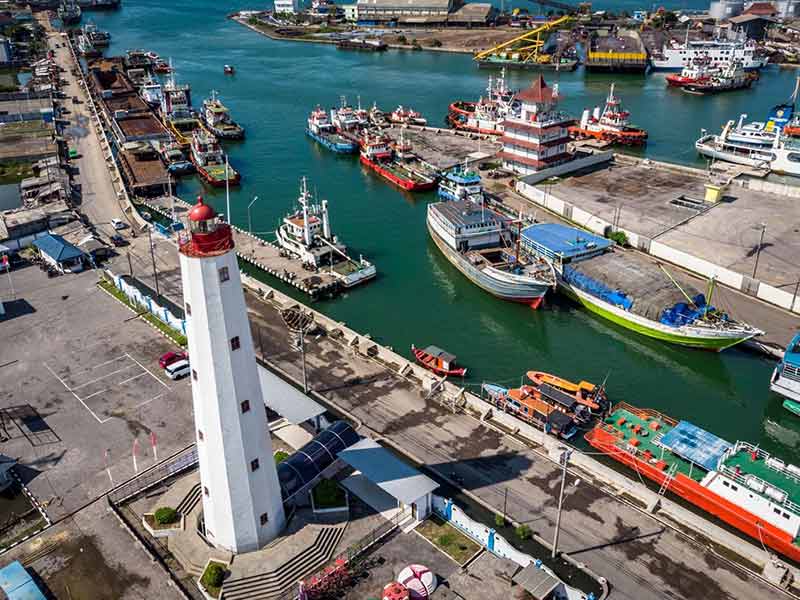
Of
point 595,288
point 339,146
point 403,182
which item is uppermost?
point 339,146

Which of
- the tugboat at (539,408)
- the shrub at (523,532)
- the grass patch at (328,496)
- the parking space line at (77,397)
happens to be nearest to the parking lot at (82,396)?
the parking space line at (77,397)

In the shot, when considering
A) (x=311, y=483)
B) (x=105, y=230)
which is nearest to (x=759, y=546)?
(x=311, y=483)

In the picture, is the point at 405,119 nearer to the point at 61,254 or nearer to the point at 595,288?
the point at 595,288

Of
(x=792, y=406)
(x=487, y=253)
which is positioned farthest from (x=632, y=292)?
(x=487, y=253)

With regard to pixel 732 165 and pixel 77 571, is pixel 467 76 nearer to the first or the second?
pixel 732 165

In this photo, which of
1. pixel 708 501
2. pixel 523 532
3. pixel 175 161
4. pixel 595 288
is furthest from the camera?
pixel 175 161

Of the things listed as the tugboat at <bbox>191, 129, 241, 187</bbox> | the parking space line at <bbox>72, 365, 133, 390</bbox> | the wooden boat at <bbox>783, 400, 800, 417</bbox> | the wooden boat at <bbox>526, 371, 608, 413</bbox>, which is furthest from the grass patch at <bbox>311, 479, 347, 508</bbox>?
the tugboat at <bbox>191, 129, 241, 187</bbox>
